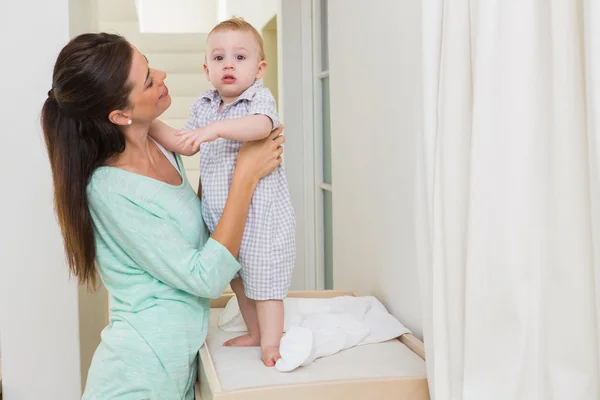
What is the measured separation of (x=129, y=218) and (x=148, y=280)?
179mm

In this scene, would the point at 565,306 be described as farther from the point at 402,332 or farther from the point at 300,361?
the point at 402,332

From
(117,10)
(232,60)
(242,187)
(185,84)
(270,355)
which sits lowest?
(270,355)

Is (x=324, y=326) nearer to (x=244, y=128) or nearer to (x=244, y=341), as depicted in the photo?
(x=244, y=341)

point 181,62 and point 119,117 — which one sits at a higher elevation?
point 181,62

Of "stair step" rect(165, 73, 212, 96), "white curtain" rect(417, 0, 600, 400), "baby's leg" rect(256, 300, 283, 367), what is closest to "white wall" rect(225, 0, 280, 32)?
"stair step" rect(165, 73, 212, 96)

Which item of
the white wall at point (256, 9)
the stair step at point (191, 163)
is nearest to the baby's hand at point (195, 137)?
the white wall at point (256, 9)

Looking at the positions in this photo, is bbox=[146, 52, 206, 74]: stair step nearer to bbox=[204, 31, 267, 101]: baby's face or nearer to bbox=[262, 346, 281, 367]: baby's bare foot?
bbox=[204, 31, 267, 101]: baby's face

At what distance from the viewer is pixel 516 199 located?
958mm

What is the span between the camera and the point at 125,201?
4.89ft

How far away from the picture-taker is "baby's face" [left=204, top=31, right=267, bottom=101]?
1.61 meters

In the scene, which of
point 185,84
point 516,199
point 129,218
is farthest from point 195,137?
point 185,84

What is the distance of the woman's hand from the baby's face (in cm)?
15

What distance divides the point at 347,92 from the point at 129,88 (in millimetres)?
1112

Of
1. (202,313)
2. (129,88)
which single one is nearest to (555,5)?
(129,88)
